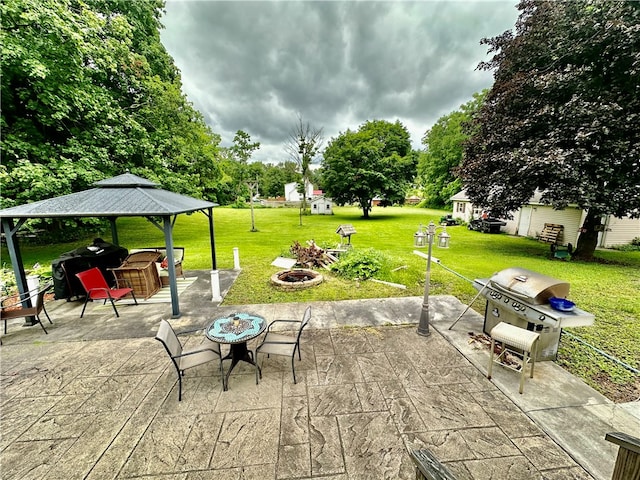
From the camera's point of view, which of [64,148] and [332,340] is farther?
[64,148]

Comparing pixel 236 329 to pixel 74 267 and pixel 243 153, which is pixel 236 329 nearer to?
pixel 74 267

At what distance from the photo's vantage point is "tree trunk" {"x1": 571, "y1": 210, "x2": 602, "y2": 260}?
10969 mm

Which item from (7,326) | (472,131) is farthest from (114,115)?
(472,131)

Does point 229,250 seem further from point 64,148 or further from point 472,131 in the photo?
point 472,131

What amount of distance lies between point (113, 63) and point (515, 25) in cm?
1715

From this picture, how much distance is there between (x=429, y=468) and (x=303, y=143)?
81.8 ft

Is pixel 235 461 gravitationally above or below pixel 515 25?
below

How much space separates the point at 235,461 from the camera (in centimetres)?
254

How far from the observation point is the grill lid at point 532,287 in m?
3.85

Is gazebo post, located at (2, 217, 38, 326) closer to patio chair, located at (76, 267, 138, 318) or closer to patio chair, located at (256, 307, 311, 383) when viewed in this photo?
patio chair, located at (76, 267, 138, 318)

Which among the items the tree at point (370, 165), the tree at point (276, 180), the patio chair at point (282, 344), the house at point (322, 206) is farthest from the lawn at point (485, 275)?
the tree at point (276, 180)

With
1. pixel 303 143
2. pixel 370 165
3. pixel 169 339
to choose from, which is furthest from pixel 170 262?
pixel 370 165

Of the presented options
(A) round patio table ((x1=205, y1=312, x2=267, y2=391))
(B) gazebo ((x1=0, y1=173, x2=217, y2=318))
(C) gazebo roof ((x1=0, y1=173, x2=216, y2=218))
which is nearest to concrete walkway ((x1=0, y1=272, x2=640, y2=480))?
(A) round patio table ((x1=205, y1=312, x2=267, y2=391))

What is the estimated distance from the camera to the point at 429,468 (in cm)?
124
